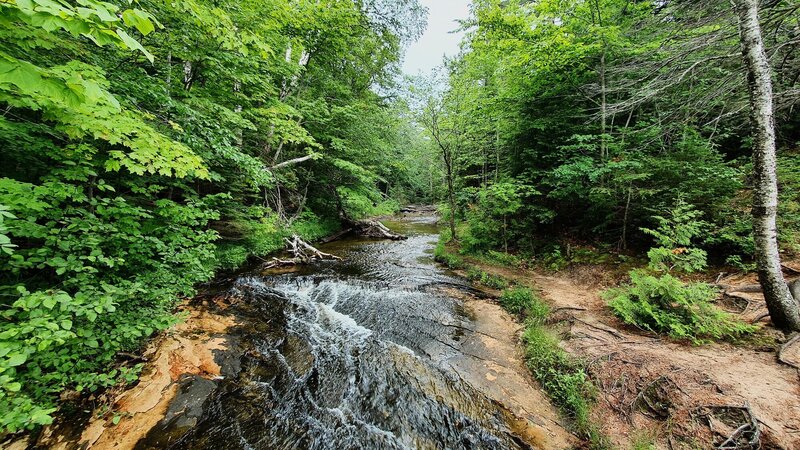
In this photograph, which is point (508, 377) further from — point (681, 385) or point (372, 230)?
point (372, 230)

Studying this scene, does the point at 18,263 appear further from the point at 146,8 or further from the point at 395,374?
the point at 395,374

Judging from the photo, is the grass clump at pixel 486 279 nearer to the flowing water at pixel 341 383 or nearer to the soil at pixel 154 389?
the flowing water at pixel 341 383

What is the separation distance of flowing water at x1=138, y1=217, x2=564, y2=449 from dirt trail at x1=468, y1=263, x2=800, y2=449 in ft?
4.58

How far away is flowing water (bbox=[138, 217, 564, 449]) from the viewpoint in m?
3.04

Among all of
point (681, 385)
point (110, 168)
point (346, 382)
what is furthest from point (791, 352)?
point (110, 168)

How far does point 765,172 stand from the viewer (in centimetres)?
363

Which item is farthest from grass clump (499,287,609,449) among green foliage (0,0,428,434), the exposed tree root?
green foliage (0,0,428,434)

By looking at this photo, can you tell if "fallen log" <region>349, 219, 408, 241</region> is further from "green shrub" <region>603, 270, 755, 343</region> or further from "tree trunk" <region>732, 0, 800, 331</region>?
"tree trunk" <region>732, 0, 800, 331</region>

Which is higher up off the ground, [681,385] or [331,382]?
[681,385]

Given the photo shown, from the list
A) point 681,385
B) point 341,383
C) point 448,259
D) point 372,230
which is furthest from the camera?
point 372,230

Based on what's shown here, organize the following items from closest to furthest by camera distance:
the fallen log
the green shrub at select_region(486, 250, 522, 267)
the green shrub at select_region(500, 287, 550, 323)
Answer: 1. the green shrub at select_region(500, 287, 550, 323)
2. the green shrub at select_region(486, 250, 522, 267)
3. the fallen log

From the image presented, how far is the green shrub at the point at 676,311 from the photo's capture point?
152 inches

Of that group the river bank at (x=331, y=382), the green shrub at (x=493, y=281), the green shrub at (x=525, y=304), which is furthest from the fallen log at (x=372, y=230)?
the green shrub at (x=525, y=304)

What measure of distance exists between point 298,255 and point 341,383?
605 cm
